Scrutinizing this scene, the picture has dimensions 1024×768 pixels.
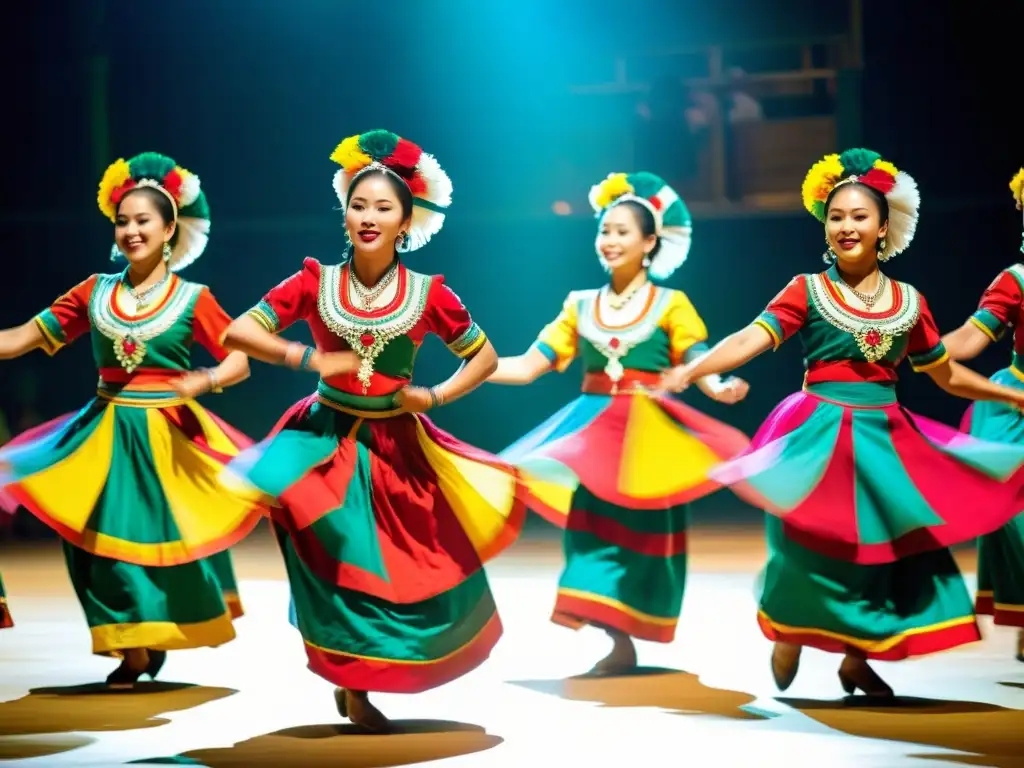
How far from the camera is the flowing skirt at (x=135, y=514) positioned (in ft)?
13.1

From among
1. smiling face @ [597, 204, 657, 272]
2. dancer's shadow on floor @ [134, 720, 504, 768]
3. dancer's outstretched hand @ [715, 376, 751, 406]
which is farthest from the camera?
smiling face @ [597, 204, 657, 272]

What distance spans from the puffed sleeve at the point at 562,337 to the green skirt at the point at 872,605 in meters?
1.03

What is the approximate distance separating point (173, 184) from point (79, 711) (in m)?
1.42

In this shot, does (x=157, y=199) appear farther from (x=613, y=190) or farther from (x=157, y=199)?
(x=613, y=190)

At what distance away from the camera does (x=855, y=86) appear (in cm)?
819

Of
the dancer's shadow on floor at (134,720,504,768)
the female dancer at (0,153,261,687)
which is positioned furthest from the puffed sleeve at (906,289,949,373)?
the female dancer at (0,153,261,687)

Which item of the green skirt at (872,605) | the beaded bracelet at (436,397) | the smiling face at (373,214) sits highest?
the smiling face at (373,214)

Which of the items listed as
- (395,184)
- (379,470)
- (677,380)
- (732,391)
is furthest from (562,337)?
(379,470)

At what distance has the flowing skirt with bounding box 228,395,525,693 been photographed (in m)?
3.35

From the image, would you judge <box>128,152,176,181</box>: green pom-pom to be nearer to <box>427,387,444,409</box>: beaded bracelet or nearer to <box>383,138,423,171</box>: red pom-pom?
<box>383,138,423,171</box>: red pom-pom

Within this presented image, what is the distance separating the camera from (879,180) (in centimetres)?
387

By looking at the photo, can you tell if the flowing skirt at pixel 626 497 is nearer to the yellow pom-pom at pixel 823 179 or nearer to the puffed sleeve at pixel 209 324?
the yellow pom-pom at pixel 823 179

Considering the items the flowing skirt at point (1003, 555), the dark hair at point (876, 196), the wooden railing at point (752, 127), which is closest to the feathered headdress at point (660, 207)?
the dark hair at point (876, 196)

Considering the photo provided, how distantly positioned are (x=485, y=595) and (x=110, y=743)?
87 cm
